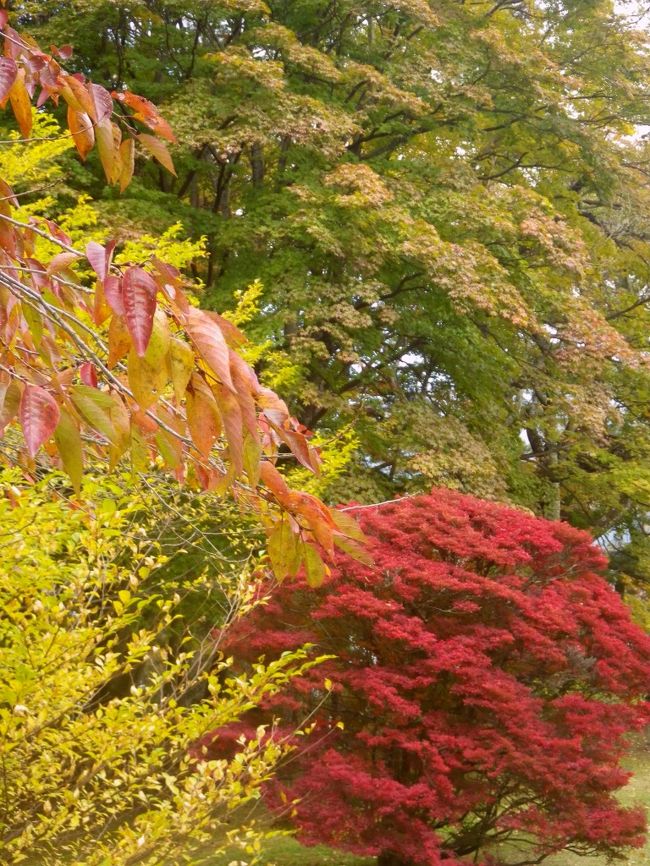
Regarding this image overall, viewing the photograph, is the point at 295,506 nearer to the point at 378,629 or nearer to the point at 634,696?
the point at 378,629

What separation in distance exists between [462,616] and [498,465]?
18.9 ft

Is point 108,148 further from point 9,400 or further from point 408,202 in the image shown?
point 408,202

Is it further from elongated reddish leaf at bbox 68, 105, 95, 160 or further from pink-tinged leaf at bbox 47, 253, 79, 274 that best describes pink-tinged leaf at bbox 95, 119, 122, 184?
pink-tinged leaf at bbox 47, 253, 79, 274

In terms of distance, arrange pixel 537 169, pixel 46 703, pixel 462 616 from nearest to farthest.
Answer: pixel 46 703, pixel 462 616, pixel 537 169

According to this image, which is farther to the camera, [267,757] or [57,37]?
[57,37]

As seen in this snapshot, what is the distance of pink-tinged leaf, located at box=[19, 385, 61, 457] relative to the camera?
1.21m

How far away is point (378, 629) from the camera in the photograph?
5973mm

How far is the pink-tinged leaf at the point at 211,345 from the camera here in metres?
1.12

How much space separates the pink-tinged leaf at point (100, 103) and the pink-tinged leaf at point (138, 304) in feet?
1.65

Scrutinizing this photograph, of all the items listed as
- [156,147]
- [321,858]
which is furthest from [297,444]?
[321,858]

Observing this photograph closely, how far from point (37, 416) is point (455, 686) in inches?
202

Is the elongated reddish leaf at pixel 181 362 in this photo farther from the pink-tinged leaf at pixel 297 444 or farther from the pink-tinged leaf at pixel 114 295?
the pink-tinged leaf at pixel 297 444

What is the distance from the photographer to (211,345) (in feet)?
3.78

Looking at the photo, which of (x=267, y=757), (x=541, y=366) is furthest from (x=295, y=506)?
(x=541, y=366)
